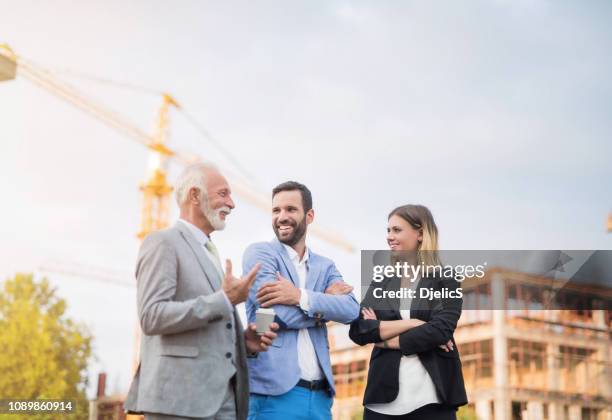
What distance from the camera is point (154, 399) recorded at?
3.85m

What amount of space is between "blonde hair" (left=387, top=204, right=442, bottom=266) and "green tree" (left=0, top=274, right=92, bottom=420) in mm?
37690

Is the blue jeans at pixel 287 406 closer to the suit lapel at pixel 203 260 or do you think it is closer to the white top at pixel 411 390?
the white top at pixel 411 390

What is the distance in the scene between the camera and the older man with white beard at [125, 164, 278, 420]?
12.6 ft

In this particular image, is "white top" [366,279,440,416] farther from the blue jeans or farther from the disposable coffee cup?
the disposable coffee cup

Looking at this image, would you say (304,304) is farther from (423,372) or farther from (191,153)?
(191,153)

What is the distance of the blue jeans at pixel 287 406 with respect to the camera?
4.47m

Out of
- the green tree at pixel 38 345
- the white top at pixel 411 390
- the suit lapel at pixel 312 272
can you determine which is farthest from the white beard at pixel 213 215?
the green tree at pixel 38 345

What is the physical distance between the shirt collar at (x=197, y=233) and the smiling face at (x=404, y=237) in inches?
58.1

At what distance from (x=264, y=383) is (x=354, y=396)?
55.5m

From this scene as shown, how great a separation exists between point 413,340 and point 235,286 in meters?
1.37

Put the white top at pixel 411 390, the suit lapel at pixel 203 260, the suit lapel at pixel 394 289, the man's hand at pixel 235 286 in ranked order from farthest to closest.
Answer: the suit lapel at pixel 394 289
the white top at pixel 411 390
the suit lapel at pixel 203 260
the man's hand at pixel 235 286

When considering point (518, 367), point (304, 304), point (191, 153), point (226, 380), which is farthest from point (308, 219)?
point (191, 153)

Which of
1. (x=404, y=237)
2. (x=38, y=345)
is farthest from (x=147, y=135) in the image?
(x=404, y=237)

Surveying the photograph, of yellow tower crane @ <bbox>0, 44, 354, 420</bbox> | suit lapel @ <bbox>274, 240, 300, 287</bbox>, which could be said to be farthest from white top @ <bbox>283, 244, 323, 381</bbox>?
yellow tower crane @ <bbox>0, 44, 354, 420</bbox>
